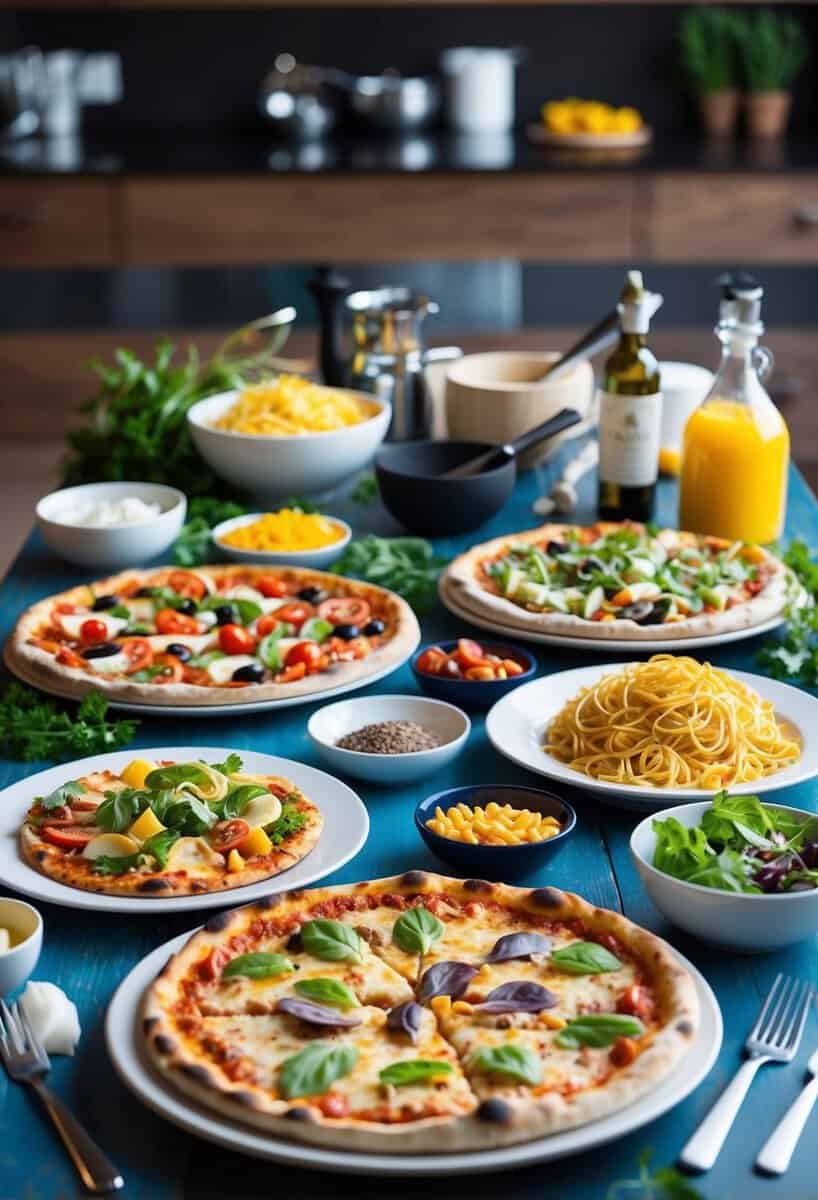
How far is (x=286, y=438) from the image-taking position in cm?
279

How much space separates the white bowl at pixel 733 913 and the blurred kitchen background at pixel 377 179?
162 inches

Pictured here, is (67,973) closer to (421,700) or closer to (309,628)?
(421,700)

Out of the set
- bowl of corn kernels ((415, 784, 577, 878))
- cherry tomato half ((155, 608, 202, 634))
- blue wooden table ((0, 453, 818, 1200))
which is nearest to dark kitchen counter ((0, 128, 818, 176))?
cherry tomato half ((155, 608, 202, 634))

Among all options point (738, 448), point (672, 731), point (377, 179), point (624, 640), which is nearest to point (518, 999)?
point (672, 731)

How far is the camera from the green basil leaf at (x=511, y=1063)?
126 cm

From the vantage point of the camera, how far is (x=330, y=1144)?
120 cm

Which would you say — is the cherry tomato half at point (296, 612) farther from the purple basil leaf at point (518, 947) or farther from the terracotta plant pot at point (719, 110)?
the terracotta plant pot at point (719, 110)

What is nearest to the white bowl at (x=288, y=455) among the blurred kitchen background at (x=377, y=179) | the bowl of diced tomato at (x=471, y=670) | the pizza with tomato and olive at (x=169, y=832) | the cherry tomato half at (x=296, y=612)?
the cherry tomato half at (x=296, y=612)

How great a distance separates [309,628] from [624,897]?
0.77m

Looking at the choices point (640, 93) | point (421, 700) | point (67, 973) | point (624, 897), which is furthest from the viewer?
point (640, 93)

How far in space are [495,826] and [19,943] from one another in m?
0.50

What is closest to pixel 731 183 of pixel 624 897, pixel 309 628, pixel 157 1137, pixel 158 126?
pixel 158 126

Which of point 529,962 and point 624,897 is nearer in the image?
point 529,962

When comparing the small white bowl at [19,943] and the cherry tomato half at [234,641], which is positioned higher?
the small white bowl at [19,943]
